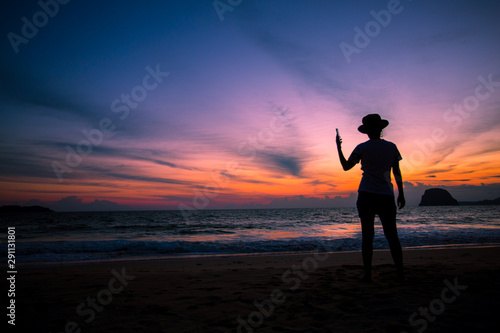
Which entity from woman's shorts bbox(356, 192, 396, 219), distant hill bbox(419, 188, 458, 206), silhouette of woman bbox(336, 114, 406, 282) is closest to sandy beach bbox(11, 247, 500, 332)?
silhouette of woman bbox(336, 114, 406, 282)

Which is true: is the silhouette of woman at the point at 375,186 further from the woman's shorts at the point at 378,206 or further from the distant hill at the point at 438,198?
the distant hill at the point at 438,198

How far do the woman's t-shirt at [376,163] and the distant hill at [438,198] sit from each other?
170 meters

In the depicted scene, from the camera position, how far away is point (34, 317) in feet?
8.87

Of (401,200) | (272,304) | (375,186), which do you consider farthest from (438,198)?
(272,304)

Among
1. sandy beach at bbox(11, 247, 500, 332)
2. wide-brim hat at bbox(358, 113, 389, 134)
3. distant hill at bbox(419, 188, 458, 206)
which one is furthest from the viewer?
distant hill at bbox(419, 188, 458, 206)

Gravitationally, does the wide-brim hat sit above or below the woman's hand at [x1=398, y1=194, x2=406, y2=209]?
above

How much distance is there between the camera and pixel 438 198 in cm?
14100

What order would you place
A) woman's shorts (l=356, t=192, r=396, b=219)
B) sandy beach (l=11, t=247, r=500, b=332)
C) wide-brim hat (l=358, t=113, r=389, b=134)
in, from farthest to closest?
wide-brim hat (l=358, t=113, r=389, b=134), woman's shorts (l=356, t=192, r=396, b=219), sandy beach (l=11, t=247, r=500, b=332)

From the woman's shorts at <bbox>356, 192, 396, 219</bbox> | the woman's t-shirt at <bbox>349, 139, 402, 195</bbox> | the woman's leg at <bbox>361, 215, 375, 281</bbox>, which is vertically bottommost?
the woman's leg at <bbox>361, 215, 375, 281</bbox>

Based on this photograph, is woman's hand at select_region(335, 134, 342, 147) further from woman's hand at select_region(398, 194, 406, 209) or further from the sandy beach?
the sandy beach

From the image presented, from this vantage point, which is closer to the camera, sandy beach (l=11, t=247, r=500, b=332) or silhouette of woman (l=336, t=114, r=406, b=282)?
sandy beach (l=11, t=247, r=500, b=332)

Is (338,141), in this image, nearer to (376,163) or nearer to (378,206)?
(376,163)

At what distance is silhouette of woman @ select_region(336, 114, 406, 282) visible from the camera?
3.52 metres

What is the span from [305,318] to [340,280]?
1697 mm
